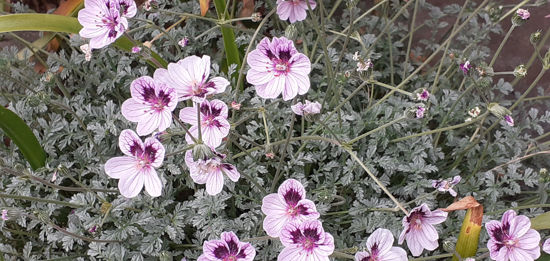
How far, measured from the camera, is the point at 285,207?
3.94 ft

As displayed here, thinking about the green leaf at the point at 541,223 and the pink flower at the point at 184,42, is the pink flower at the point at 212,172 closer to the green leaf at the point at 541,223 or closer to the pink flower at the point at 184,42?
the pink flower at the point at 184,42

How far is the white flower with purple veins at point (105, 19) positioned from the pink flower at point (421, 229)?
737 millimetres

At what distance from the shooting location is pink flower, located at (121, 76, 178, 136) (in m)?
1.12

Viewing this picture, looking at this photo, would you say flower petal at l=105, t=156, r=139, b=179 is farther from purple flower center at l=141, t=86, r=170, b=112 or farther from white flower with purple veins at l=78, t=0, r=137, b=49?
white flower with purple veins at l=78, t=0, r=137, b=49

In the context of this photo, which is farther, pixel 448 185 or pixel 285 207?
pixel 448 185

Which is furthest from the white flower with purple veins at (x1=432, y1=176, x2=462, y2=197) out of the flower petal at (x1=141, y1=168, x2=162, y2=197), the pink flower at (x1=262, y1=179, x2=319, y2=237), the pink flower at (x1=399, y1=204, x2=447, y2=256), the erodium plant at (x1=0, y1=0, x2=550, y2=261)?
the flower petal at (x1=141, y1=168, x2=162, y2=197)

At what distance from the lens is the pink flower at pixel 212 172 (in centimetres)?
117

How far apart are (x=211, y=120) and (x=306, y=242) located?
0.33 meters

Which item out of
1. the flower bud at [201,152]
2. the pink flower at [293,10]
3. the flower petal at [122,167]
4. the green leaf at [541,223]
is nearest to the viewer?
the flower bud at [201,152]

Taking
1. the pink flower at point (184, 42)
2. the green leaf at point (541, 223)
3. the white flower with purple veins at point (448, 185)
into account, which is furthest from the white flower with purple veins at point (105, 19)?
the green leaf at point (541, 223)

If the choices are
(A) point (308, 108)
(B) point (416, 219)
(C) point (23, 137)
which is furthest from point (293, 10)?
(C) point (23, 137)

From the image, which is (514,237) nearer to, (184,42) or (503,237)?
(503,237)

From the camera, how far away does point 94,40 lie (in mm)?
1235

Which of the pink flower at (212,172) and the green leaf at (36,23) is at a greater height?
the green leaf at (36,23)
